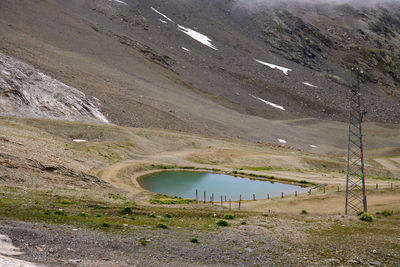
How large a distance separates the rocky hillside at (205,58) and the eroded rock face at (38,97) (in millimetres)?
3401

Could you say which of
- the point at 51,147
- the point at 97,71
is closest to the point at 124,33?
the point at 97,71

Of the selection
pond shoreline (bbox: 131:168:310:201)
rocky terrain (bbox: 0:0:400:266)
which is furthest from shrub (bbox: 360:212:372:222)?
pond shoreline (bbox: 131:168:310:201)

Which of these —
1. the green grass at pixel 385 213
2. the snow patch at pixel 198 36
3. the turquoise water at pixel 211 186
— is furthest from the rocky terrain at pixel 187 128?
the turquoise water at pixel 211 186

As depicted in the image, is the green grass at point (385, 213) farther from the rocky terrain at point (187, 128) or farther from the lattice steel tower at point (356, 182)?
the lattice steel tower at point (356, 182)

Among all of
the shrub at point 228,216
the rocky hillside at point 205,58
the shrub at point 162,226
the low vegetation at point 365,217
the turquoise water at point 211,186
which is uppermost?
the rocky hillside at point 205,58

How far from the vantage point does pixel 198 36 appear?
141875 millimetres

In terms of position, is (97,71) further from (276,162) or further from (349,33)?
(349,33)

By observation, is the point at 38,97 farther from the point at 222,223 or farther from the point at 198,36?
the point at 198,36

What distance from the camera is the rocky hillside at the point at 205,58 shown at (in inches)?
3317

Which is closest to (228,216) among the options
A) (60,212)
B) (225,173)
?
(60,212)

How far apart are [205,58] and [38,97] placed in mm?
71740

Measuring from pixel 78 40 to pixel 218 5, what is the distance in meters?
76.8

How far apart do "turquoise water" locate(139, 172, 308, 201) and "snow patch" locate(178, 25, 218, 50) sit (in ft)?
302

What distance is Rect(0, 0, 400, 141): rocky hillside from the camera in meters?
84.2
